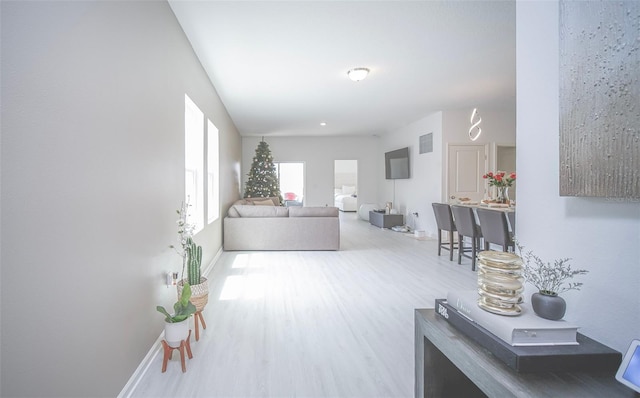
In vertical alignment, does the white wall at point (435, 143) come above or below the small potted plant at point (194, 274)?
above

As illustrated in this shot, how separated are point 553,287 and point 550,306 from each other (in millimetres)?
72

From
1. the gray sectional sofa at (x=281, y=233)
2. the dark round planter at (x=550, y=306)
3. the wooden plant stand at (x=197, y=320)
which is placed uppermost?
the dark round planter at (x=550, y=306)

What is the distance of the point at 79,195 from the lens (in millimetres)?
1232

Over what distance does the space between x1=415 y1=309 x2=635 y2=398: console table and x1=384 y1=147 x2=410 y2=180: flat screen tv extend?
273 inches

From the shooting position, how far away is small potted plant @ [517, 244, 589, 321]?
0.85 metres

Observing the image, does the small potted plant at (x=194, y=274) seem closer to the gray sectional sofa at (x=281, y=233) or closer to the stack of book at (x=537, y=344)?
the stack of book at (x=537, y=344)

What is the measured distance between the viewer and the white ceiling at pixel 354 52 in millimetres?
2633

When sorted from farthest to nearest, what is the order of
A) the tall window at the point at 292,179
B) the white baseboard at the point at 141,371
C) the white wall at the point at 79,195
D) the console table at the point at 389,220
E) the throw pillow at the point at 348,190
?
the throw pillow at the point at 348,190 → the tall window at the point at 292,179 → the console table at the point at 389,220 → the white baseboard at the point at 141,371 → the white wall at the point at 79,195

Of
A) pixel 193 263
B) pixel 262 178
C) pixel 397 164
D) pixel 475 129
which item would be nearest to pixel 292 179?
pixel 262 178

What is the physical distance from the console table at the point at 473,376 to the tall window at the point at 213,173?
3.94 meters

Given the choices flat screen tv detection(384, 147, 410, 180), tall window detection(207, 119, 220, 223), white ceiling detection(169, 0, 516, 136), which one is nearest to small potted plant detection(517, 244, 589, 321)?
white ceiling detection(169, 0, 516, 136)

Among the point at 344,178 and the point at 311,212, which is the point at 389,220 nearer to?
the point at 311,212

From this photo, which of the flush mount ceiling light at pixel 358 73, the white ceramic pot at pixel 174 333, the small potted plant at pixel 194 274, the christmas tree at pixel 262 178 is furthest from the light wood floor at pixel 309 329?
the christmas tree at pixel 262 178

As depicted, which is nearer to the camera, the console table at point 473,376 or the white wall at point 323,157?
the console table at point 473,376
